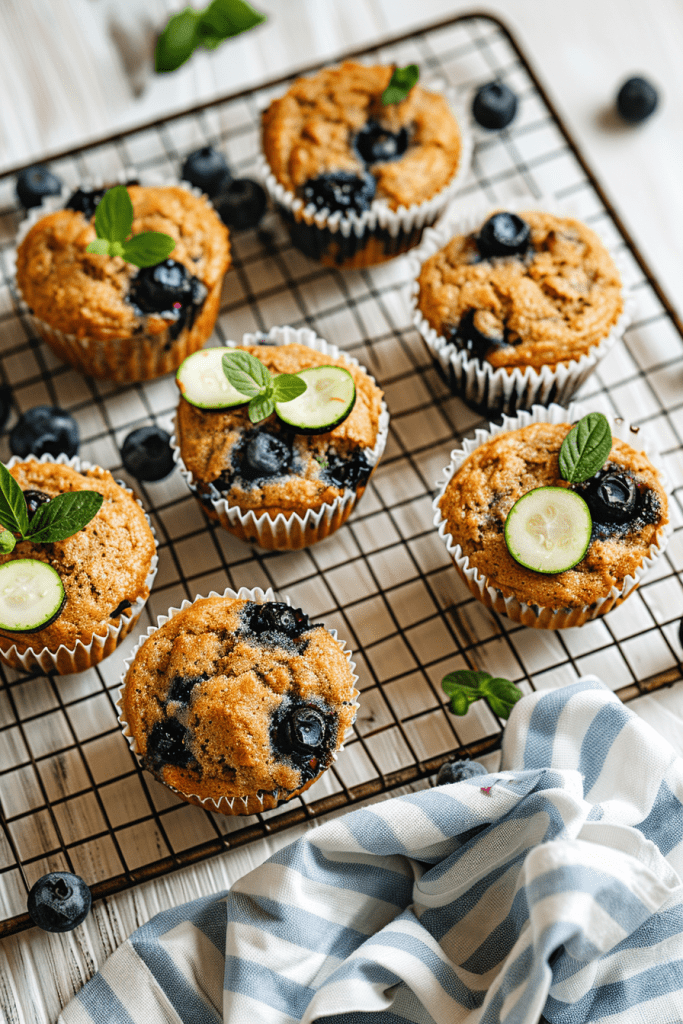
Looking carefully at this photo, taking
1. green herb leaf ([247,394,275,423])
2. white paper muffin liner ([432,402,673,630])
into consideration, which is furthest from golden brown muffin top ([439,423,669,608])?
green herb leaf ([247,394,275,423])

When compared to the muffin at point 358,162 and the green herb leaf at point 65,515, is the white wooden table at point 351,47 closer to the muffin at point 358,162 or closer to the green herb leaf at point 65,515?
the muffin at point 358,162

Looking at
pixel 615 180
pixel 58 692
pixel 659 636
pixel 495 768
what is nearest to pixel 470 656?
pixel 495 768

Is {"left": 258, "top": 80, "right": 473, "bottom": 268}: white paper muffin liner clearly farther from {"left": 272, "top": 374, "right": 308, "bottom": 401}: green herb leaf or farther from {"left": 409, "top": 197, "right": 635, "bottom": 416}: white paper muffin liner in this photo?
{"left": 272, "top": 374, "right": 308, "bottom": 401}: green herb leaf

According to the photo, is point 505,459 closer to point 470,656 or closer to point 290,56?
point 470,656

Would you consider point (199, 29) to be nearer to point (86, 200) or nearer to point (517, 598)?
point (86, 200)

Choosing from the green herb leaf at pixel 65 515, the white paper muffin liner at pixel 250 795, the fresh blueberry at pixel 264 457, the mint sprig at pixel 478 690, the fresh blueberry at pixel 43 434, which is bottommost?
the mint sprig at pixel 478 690

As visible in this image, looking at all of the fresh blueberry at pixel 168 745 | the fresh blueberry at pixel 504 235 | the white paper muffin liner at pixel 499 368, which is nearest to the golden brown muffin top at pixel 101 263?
the white paper muffin liner at pixel 499 368
